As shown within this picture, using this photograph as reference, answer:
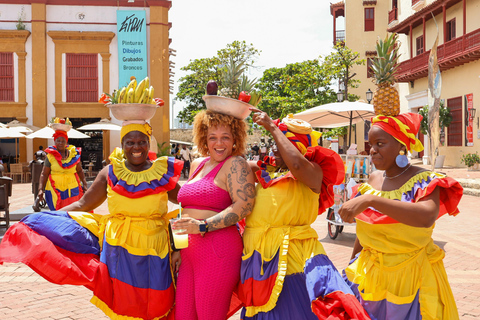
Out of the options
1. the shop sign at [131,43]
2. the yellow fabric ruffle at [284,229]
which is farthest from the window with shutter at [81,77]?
the yellow fabric ruffle at [284,229]

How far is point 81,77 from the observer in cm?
2570

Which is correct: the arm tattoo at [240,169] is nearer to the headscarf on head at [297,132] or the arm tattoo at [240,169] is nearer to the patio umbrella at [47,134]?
the headscarf on head at [297,132]

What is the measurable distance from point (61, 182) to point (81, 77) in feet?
64.9

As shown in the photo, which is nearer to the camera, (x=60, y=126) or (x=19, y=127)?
(x=60, y=126)

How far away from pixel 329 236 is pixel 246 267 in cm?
605

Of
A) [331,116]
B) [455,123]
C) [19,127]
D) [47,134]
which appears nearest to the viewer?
[331,116]

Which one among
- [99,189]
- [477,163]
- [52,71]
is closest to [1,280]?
[99,189]

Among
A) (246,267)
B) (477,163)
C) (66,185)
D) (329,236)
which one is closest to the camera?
(246,267)

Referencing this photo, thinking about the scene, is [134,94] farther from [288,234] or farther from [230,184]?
[288,234]

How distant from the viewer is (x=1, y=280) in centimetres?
583

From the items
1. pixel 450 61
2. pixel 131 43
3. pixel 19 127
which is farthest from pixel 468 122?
pixel 19 127

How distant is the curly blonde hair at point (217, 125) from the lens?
3111mm

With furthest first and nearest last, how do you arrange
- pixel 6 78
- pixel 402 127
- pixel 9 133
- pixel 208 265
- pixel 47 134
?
pixel 6 78 < pixel 47 134 < pixel 9 133 < pixel 208 265 < pixel 402 127

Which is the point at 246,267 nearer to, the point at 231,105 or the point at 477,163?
the point at 231,105
